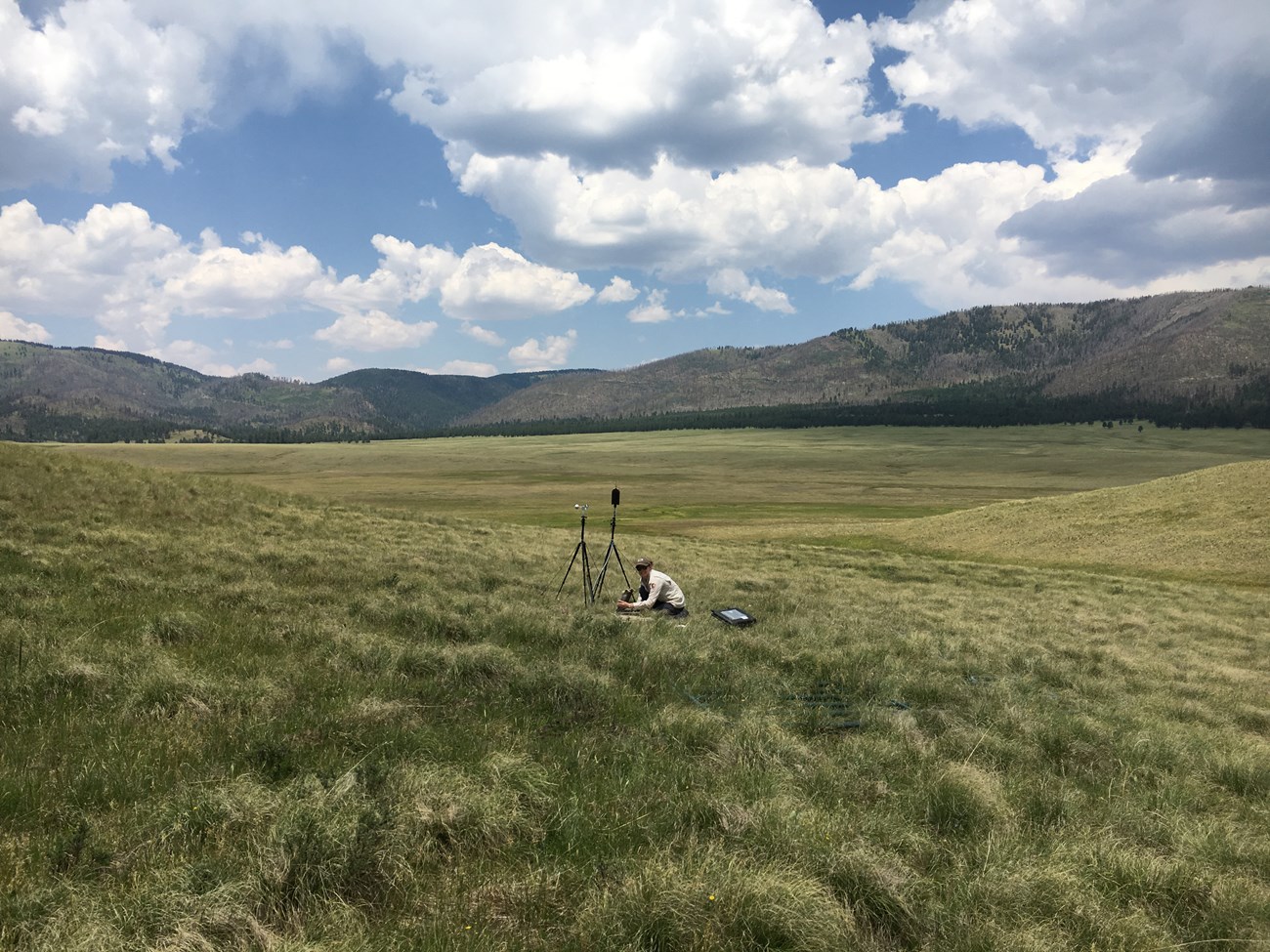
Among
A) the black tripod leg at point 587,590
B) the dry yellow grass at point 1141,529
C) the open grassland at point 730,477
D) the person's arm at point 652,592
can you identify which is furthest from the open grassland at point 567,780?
the open grassland at point 730,477

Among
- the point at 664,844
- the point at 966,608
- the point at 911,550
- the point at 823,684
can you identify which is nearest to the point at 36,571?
the point at 664,844

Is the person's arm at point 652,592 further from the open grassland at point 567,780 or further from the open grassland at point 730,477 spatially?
the open grassland at point 730,477

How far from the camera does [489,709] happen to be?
26.7ft

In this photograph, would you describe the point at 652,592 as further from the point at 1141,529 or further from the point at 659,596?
the point at 1141,529

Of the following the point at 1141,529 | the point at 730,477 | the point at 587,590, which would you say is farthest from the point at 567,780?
the point at 730,477

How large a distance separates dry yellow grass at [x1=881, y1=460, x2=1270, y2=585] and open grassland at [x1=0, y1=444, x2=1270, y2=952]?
2686 cm

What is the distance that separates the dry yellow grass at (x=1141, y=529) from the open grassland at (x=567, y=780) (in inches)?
1058

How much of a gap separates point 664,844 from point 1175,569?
41.1m

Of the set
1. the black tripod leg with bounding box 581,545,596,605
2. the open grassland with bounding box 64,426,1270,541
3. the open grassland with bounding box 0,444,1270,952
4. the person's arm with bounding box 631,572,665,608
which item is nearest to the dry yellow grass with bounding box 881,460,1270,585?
the open grassland with bounding box 64,426,1270,541

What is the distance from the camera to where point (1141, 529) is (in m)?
42.5

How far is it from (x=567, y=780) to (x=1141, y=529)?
1919 inches

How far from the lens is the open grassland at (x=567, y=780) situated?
173 inches

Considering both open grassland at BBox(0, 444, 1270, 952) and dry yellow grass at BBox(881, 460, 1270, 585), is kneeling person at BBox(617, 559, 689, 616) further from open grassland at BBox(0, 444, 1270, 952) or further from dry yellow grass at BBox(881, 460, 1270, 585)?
dry yellow grass at BBox(881, 460, 1270, 585)

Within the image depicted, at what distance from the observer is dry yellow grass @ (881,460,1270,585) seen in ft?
118
